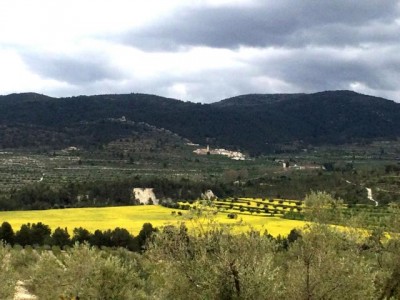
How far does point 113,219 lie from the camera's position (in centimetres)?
8944

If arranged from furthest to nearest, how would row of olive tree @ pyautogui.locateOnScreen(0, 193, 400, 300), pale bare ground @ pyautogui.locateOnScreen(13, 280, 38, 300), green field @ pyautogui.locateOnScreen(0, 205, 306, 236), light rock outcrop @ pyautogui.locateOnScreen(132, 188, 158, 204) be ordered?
light rock outcrop @ pyautogui.locateOnScreen(132, 188, 158, 204) < green field @ pyautogui.locateOnScreen(0, 205, 306, 236) < pale bare ground @ pyautogui.locateOnScreen(13, 280, 38, 300) < row of olive tree @ pyautogui.locateOnScreen(0, 193, 400, 300)

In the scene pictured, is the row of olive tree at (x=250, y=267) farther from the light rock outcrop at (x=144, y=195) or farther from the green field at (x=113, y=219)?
the light rock outcrop at (x=144, y=195)

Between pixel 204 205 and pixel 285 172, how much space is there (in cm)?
14804

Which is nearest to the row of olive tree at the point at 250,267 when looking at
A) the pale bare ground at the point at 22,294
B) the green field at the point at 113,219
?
the pale bare ground at the point at 22,294

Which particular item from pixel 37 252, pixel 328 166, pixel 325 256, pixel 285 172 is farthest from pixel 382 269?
pixel 328 166

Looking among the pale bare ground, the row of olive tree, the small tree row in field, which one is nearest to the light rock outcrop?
the small tree row in field

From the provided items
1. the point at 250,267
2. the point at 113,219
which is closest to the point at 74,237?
the point at 113,219

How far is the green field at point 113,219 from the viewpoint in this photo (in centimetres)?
7906

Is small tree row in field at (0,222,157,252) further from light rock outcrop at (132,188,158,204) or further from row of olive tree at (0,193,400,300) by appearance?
light rock outcrop at (132,188,158,204)

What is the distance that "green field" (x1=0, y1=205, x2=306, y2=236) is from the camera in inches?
3113

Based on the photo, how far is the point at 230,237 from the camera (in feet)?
93.5

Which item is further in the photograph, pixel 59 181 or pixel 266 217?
pixel 59 181

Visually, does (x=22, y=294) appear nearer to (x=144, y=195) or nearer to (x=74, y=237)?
(x=74, y=237)

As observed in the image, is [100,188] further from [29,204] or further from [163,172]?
[163,172]
